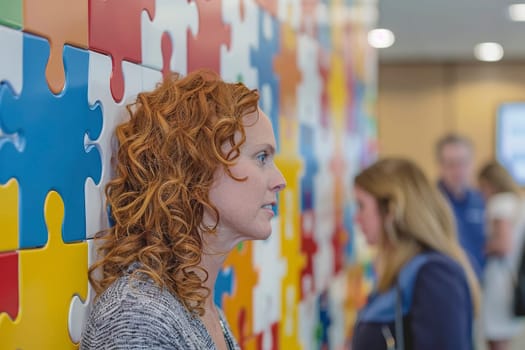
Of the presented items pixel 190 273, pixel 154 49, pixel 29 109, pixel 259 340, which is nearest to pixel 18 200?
pixel 29 109

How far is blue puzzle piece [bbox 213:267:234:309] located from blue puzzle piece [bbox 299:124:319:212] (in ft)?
2.36

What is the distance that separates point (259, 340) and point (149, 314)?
0.98m

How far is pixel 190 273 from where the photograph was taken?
1151 millimetres

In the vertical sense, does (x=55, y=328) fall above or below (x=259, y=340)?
above

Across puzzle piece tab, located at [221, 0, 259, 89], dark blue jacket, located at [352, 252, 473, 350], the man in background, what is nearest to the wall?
the man in background

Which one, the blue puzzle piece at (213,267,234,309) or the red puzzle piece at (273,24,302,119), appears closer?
the blue puzzle piece at (213,267,234,309)

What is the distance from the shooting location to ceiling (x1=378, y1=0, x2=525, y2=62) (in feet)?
19.0

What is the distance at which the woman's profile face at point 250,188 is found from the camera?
46.5 inches

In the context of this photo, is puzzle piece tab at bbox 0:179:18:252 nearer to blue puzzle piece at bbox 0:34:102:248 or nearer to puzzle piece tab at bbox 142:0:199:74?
blue puzzle piece at bbox 0:34:102:248

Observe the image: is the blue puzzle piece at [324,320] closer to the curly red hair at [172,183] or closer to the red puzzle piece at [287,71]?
the red puzzle piece at [287,71]

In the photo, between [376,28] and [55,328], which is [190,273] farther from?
[376,28]

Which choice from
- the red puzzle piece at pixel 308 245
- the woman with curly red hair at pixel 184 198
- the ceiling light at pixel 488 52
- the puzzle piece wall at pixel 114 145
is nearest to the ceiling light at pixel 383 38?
the ceiling light at pixel 488 52

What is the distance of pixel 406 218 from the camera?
227 cm

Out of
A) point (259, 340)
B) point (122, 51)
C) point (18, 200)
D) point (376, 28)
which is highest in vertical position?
point (376, 28)
